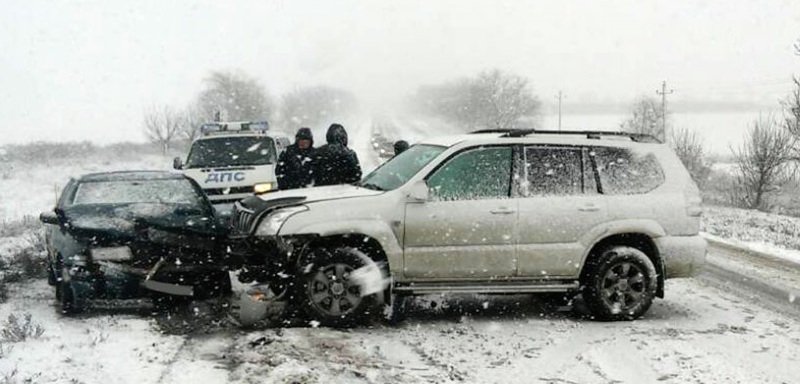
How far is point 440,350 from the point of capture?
19.9 feet

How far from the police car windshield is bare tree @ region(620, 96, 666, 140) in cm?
6330

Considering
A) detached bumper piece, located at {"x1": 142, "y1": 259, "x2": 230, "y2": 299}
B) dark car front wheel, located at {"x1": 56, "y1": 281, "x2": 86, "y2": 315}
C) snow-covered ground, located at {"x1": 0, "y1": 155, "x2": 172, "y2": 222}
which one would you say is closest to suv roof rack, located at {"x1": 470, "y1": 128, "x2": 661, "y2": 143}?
detached bumper piece, located at {"x1": 142, "y1": 259, "x2": 230, "y2": 299}

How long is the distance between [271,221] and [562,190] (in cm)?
279

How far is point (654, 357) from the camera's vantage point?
5.89 m

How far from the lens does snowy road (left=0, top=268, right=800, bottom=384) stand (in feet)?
17.3

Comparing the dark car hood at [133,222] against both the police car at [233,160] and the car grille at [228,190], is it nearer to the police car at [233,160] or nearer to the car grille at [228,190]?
the police car at [233,160]

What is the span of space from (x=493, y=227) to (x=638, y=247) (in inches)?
63.5

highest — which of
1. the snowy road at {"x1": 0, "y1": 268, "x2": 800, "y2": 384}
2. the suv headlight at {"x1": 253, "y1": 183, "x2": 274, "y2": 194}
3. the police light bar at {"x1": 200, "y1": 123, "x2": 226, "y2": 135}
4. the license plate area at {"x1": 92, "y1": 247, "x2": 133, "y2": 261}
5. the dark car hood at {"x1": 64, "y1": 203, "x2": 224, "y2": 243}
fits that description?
the police light bar at {"x1": 200, "y1": 123, "x2": 226, "y2": 135}

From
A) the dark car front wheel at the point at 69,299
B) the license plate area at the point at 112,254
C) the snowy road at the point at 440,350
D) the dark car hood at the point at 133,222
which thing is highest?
the dark car hood at the point at 133,222

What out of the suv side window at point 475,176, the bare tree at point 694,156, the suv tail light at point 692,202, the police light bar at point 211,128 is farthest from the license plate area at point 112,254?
the bare tree at point 694,156

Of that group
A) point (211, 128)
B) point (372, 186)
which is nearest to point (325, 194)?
point (372, 186)

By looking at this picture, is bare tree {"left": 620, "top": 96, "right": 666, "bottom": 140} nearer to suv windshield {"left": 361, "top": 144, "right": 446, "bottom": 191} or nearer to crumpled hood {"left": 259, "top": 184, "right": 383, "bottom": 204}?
suv windshield {"left": 361, "top": 144, "right": 446, "bottom": 191}

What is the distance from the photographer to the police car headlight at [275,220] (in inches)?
259

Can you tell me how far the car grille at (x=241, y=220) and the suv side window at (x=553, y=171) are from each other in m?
2.64
